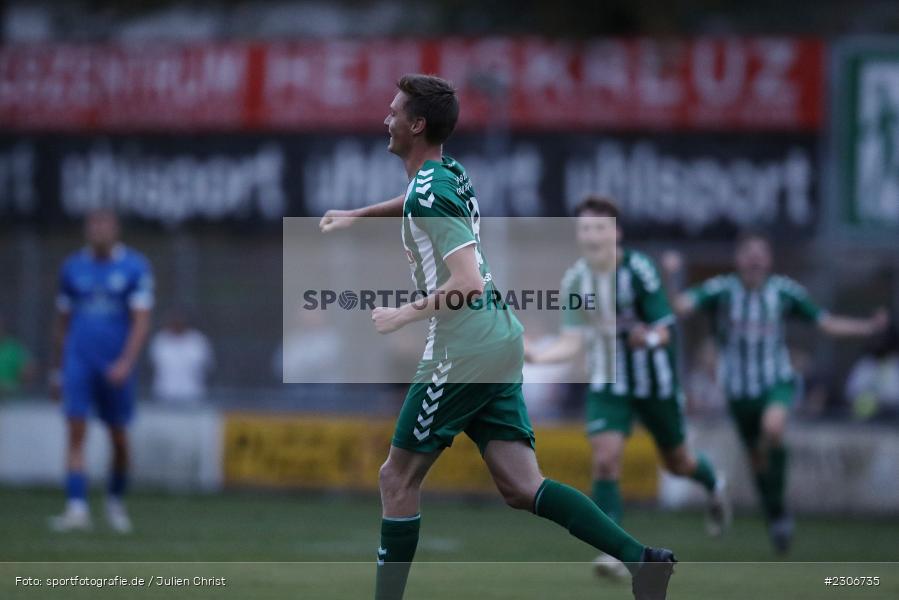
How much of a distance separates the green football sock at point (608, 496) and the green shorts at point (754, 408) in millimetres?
2839

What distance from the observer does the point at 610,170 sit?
19391 millimetres

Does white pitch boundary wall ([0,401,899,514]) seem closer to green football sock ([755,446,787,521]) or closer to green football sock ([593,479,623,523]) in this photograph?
green football sock ([755,446,787,521])

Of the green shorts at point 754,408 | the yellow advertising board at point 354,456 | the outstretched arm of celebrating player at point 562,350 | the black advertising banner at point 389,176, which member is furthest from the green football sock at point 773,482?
the black advertising banner at point 389,176

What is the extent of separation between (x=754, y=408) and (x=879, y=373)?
4.17 m

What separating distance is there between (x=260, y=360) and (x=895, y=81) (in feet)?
27.3

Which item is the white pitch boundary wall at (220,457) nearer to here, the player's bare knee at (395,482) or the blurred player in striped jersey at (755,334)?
the blurred player in striped jersey at (755,334)

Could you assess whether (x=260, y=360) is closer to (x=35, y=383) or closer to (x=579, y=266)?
(x=35, y=383)

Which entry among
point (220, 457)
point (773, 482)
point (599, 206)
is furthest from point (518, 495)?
point (220, 457)

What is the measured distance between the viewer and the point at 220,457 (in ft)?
50.6

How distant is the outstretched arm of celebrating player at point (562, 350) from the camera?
7672mm

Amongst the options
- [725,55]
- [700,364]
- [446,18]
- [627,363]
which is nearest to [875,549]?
[627,363]

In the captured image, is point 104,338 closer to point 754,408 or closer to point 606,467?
point 606,467

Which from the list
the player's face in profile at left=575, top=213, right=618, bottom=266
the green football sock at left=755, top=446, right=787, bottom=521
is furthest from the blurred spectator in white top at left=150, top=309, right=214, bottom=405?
the player's face in profile at left=575, top=213, right=618, bottom=266

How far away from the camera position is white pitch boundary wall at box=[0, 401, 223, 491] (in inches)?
610
